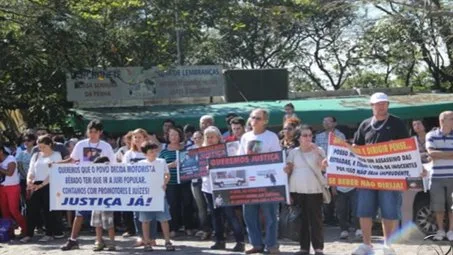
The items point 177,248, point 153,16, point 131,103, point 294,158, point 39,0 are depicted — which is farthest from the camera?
point 131,103

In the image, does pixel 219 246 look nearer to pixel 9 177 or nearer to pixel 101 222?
pixel 101 222

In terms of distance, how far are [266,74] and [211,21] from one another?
2591 millimetres

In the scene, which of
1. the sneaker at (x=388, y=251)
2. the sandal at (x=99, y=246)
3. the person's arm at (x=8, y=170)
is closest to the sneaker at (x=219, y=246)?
the sandal at (x=99, y=246)

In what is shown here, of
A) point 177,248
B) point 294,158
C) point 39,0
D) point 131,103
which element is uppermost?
point 39,0

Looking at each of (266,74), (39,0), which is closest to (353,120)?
(266,74)

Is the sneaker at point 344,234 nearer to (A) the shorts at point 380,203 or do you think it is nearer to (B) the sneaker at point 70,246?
(A) the shorts at point 380,203

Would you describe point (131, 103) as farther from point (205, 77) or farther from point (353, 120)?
point (353, 120)

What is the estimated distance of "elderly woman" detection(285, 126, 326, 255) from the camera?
1003 centimetres

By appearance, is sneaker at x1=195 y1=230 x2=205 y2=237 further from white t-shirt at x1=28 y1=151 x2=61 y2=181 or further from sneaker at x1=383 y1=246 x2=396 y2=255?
Result: sneaker at x1=383 y1=246 x2=396 y2=255

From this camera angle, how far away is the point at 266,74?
25.1 meters

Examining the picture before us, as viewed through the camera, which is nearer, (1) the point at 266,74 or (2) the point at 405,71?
(1) the point at 266,74

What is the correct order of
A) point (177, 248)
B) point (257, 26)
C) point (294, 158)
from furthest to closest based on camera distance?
point (257, 26) → point (177, 248) → point (294, 158)

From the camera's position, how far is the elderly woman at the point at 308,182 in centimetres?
1003

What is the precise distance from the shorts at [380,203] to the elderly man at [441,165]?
1.56m
